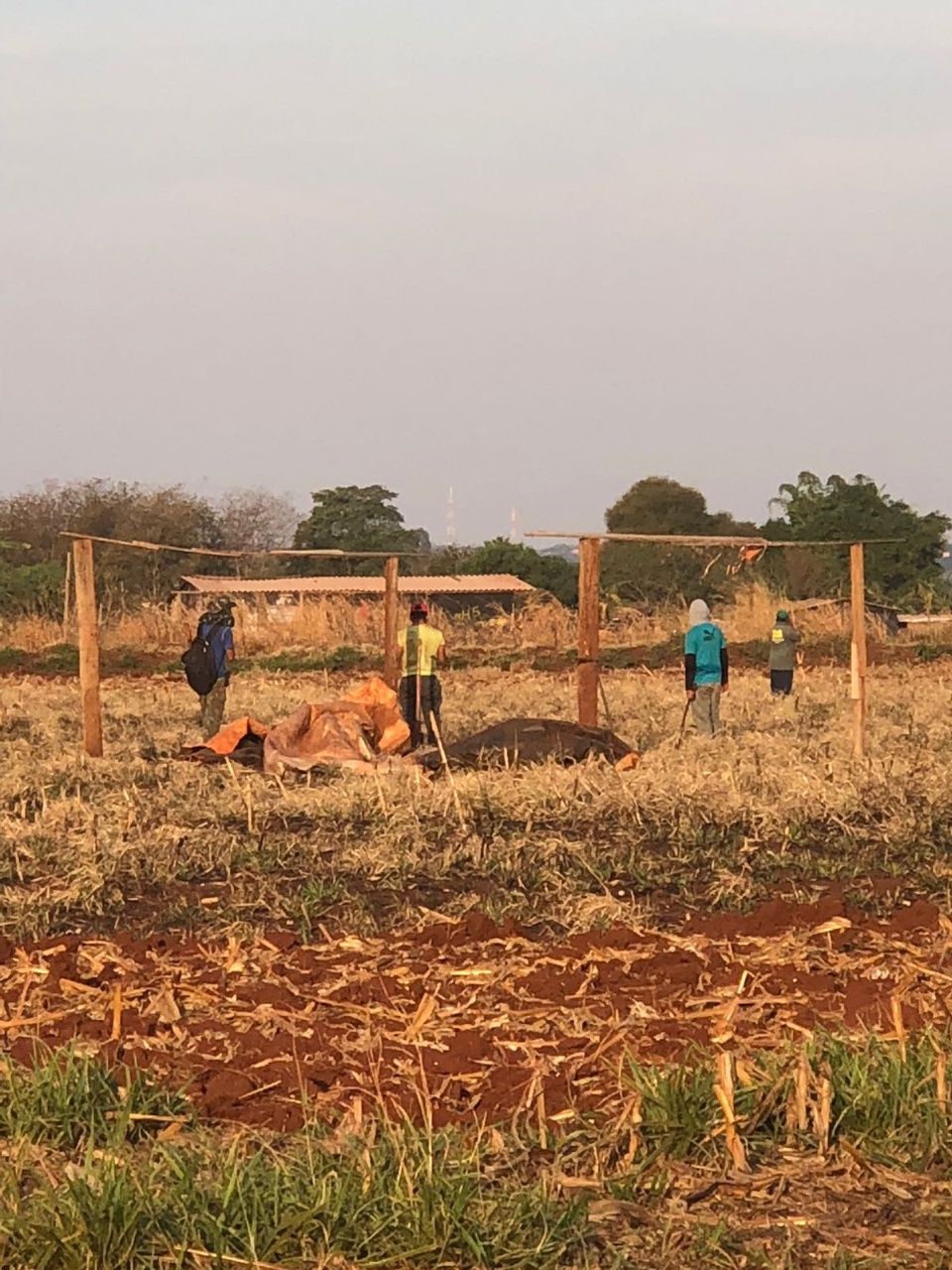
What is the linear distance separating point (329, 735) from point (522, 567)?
2832cm

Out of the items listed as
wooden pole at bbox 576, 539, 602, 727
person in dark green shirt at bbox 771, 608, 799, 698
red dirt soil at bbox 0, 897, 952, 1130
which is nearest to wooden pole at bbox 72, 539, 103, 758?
wooden pole at bbox 576, 539, 602, 727

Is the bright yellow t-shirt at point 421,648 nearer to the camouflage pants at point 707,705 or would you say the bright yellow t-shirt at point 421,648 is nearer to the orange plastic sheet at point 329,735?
the orange plastic sheet at point 329,735

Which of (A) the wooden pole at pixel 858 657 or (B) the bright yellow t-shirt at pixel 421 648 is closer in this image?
(A) the wooden pole at pixel 858 657

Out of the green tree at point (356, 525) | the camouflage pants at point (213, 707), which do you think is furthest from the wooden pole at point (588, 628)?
the green tree at point (356, 525)

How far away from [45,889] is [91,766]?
451cm

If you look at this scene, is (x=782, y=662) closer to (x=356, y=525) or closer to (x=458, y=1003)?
(x=458, y=1003)

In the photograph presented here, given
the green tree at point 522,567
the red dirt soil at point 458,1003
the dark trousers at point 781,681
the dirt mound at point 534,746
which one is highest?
the green tree at point 522,567

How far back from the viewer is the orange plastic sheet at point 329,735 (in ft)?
43.7

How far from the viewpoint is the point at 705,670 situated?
15.1m

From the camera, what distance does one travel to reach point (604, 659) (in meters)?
27.7

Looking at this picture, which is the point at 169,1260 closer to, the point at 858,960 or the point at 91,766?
the point at 858,960

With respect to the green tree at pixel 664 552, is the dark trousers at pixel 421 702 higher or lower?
lower

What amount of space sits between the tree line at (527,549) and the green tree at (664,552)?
0.14ft

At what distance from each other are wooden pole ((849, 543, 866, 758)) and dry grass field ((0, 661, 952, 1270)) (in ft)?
2.74
